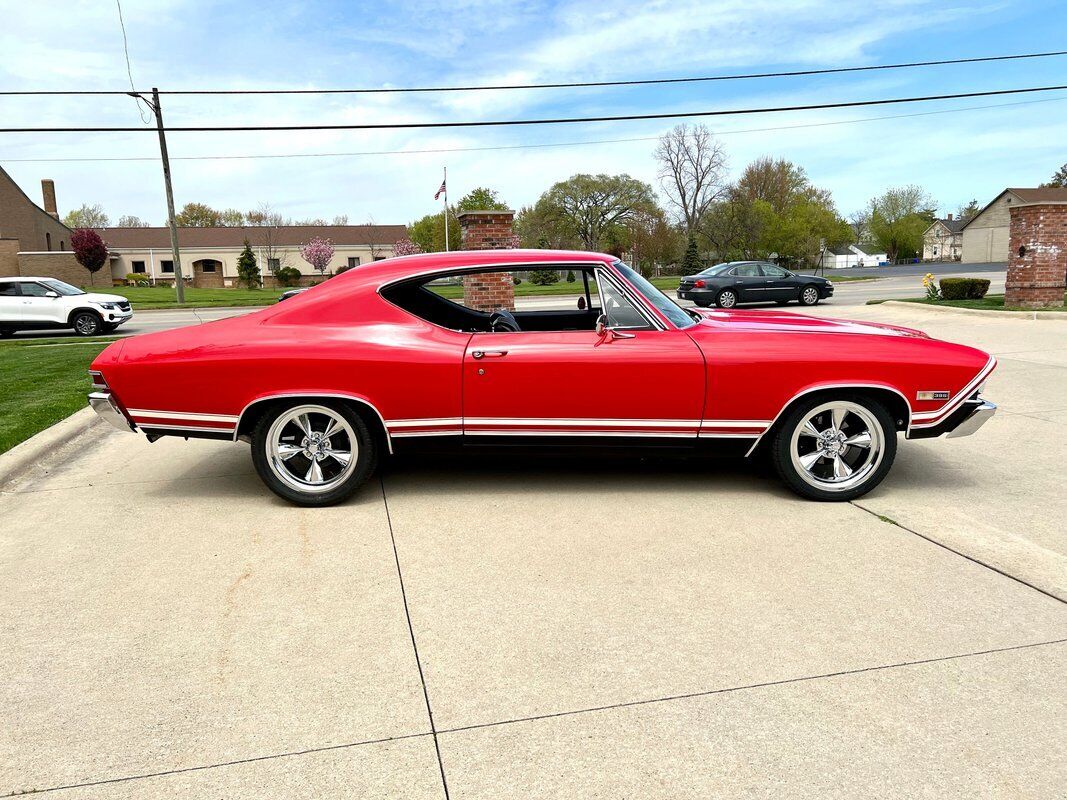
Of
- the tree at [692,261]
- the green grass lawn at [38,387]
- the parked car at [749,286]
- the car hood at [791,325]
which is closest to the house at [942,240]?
the tree at [692,261]

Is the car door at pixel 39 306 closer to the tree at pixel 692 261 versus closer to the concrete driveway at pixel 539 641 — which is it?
the concrete driveway at pixel 539 641

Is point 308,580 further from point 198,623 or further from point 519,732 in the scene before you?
point 519,732

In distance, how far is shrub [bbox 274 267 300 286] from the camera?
65375mm

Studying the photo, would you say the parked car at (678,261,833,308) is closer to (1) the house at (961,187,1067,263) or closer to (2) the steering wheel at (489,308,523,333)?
(2) the steering wheel at (489,308,523,333)

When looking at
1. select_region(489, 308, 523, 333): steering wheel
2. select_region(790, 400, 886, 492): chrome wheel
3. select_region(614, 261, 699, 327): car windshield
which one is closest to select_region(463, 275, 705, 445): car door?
select_region(614, 261, 699, 327): car windshield

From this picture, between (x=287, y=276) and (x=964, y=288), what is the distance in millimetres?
56379

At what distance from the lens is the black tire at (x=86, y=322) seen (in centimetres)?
1959

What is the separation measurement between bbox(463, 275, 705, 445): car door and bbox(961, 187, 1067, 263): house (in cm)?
7760

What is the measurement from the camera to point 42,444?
610 cm

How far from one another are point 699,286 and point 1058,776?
22049mm

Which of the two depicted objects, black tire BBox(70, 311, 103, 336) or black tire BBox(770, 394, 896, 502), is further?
black tire BBox(70, 311, 103, 336)

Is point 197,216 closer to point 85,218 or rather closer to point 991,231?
point 85,218

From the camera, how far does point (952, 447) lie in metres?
6.13

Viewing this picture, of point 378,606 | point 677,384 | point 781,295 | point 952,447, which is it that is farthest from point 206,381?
point 781,295
